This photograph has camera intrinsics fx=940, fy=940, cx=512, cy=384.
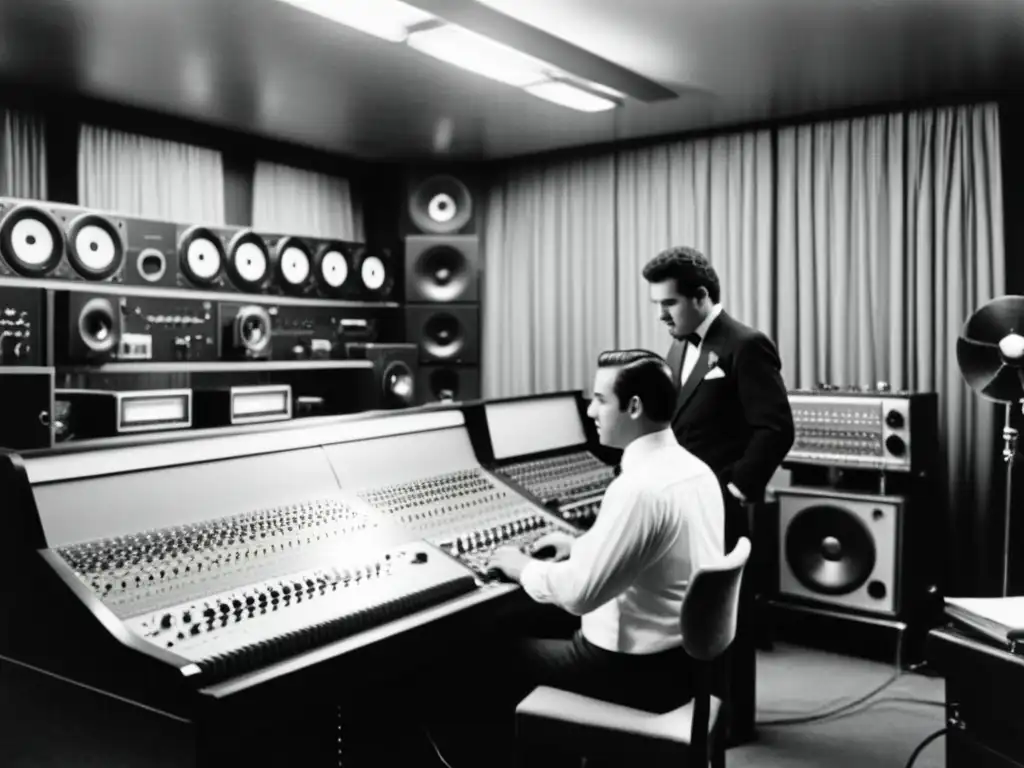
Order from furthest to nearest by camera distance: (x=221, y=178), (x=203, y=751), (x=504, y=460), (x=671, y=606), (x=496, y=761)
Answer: (x=221, y=178) → (x=504, y=460) → (x=496, y=761) → (x=671, y=606) → (x=203, y=751)

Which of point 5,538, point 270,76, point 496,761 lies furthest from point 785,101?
point 5,538

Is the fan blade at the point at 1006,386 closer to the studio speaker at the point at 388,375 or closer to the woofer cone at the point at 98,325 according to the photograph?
the studio speaker at the point at 388,375

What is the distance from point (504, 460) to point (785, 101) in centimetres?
246

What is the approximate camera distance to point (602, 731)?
1.95 metres

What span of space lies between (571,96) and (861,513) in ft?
7.31

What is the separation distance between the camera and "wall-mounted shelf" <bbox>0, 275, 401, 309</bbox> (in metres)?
3.63

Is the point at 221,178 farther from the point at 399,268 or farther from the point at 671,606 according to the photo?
the point at 671,606

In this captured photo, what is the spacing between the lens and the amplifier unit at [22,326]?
3.44m

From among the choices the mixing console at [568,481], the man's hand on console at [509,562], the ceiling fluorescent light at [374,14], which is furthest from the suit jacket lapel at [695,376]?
the ceiling fluorescent light at [374,14]

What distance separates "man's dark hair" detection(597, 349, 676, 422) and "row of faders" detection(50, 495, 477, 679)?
25.0 inches

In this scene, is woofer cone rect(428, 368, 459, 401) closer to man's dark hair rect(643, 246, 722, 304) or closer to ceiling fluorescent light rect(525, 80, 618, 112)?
ceiling fluorescent light rect(525, 80, 618, 112)

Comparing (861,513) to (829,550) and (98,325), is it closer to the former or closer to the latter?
(829,550)

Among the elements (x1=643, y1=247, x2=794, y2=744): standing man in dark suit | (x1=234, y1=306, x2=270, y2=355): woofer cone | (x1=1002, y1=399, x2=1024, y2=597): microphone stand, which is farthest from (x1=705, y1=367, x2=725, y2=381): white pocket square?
(x1=234, y1=306, x2=270, y2=355): woofer cone

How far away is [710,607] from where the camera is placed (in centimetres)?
178
